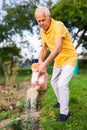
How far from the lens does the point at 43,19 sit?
5.85 meters

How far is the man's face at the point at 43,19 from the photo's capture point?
5.82m

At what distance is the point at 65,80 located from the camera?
623cm

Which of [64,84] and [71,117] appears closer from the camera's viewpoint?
[64,84]

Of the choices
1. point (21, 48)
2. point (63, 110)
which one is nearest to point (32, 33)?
point (21, 48)

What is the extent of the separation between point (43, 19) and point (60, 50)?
53cm

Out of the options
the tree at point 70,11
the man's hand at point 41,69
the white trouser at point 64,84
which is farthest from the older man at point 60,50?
the tree at point 70,11

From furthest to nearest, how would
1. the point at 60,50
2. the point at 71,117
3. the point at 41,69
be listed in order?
the point at 71,117
the point at 60,50
the point at 41,69

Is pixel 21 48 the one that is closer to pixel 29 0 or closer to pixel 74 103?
pixel 29 0

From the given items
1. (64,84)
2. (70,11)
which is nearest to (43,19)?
(64,84)

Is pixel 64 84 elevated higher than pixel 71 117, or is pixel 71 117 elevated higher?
pixel 64 84

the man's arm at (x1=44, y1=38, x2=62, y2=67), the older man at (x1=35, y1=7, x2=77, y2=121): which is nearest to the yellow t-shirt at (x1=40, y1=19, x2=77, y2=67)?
the older man at (x1=35, y1=7, x2=77, y2=121)

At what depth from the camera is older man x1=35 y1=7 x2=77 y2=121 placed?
5907 millimetres

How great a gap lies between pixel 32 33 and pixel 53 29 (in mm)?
19816

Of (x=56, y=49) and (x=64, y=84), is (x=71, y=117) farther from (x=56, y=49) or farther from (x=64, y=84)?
(x=56, y=49)
